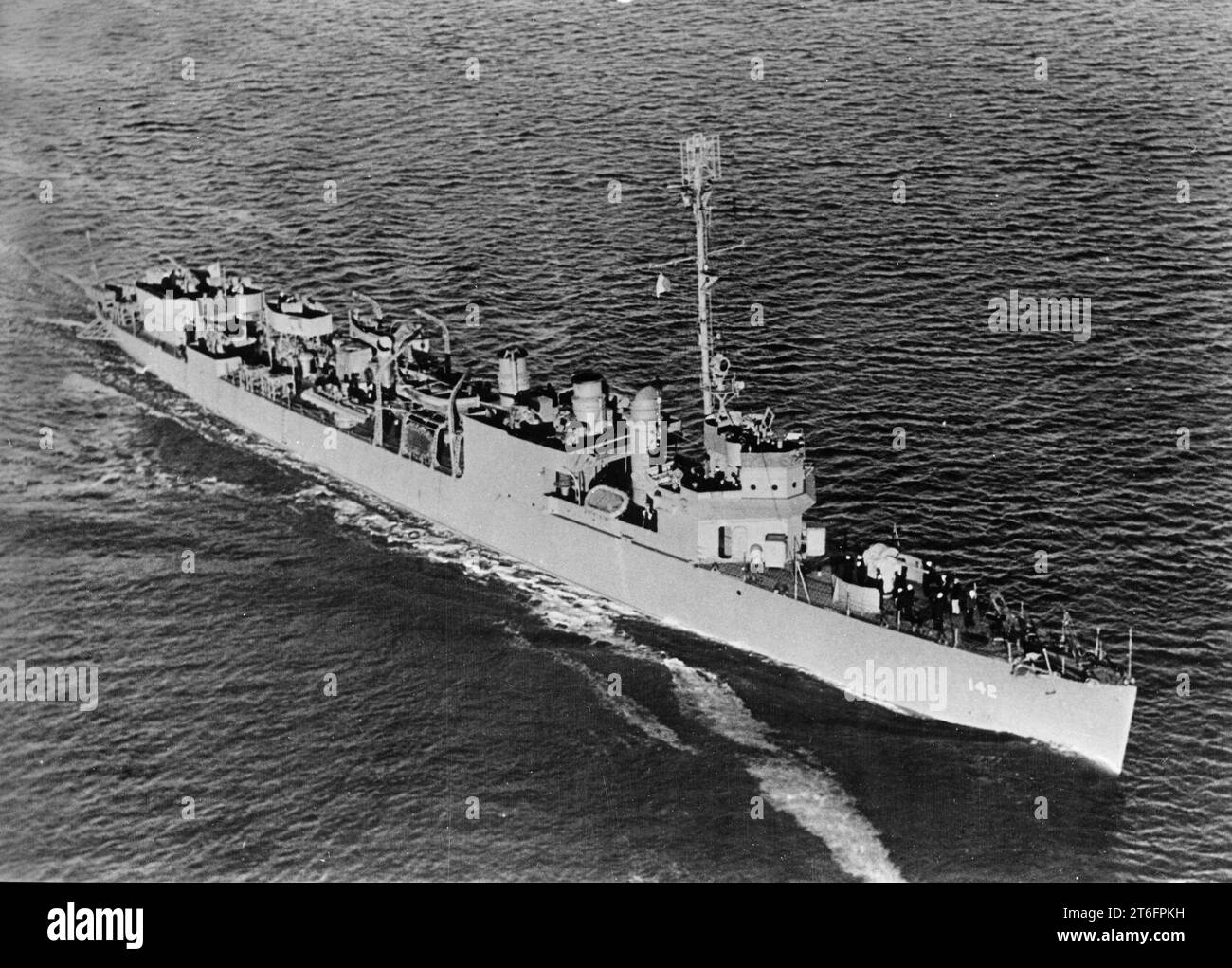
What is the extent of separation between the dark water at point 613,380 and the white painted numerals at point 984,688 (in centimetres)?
107

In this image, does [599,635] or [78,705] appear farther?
[599,635]

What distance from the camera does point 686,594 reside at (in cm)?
4294

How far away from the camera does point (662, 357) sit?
5272cm

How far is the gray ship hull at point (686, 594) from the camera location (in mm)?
37375

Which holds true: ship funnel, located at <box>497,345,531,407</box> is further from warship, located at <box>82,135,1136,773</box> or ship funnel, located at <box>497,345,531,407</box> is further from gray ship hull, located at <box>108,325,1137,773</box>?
gray ship hull, located at <box>108,325,1137,773</box>

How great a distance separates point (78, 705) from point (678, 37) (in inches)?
1332

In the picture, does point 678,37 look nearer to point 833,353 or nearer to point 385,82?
point 385,82

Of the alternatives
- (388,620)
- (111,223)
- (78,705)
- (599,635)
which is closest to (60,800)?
(78,705)

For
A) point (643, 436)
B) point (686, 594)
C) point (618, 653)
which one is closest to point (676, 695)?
point (618, 653)

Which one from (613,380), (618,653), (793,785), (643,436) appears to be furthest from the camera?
(613,380)

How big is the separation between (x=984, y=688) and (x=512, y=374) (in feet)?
56.9

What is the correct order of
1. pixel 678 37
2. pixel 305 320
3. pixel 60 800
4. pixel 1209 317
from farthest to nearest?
pixel 678 37
pixel 305 320
pixel 1209 317
pixel 60 800

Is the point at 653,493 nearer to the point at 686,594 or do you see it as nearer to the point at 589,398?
the point at 686,594
